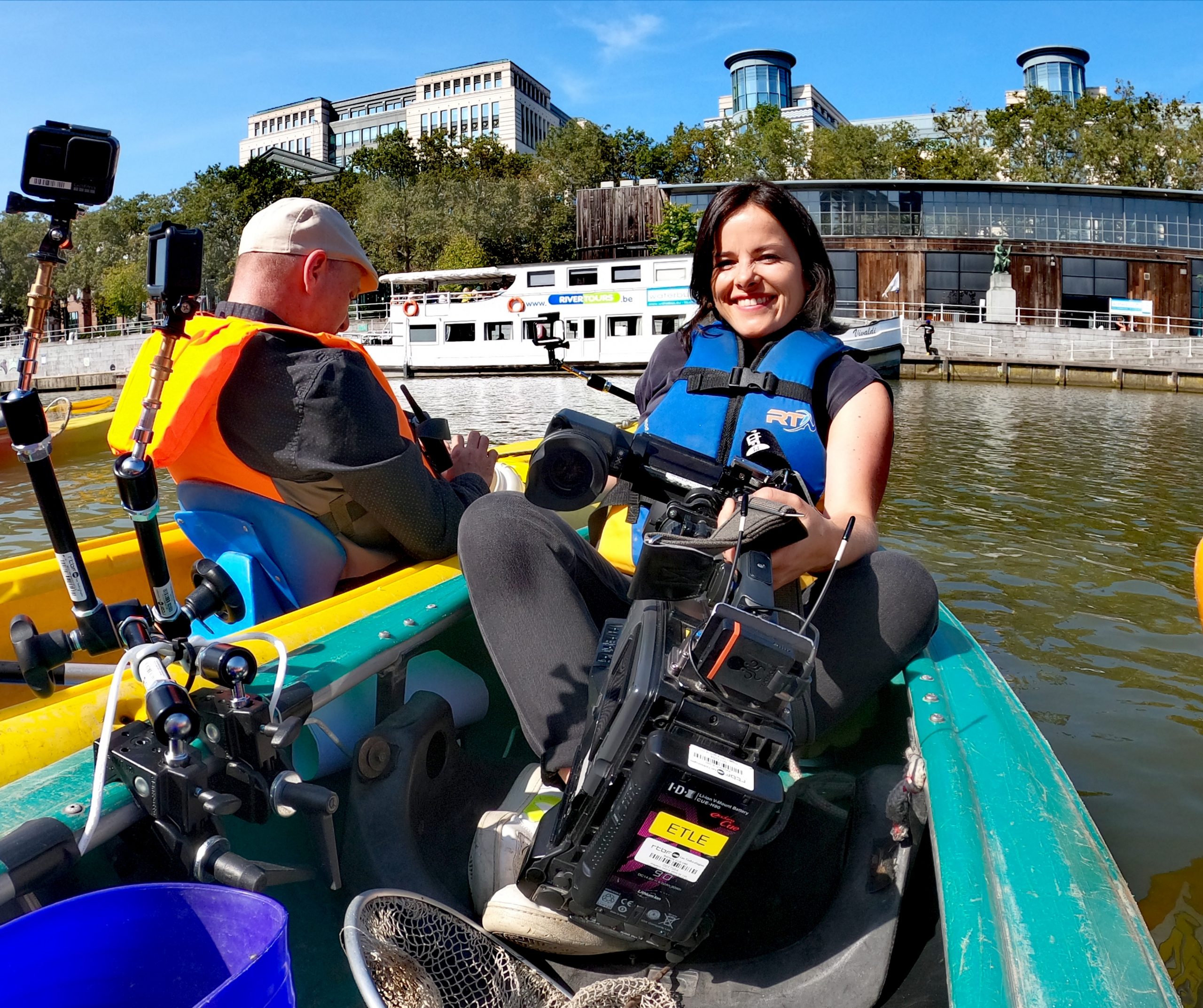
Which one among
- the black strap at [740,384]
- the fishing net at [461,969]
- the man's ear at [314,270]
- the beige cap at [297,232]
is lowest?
the fishing net at [461,969]

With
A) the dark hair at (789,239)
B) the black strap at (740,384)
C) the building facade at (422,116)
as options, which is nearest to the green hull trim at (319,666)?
the black strap at (740,384)

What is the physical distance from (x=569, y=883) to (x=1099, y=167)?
53.8 meters

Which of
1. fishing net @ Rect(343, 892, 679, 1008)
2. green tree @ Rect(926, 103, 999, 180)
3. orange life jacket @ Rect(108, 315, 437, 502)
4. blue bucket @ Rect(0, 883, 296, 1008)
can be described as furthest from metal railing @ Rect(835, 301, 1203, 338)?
blue bucket @ Rect(0, 883, 296, 1008)

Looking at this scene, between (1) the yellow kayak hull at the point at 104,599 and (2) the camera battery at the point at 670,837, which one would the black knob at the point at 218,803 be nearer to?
A: (1) the yellow kayak hull at the point at 104,599

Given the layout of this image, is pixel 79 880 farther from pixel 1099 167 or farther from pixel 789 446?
pixel 1099 167

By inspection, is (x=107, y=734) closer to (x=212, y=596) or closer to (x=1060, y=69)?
(x=212, y=596)

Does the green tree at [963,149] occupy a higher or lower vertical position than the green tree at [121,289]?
higher

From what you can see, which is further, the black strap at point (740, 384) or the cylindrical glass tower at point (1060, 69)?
the cylindrical glass tower at point (1060, 69)

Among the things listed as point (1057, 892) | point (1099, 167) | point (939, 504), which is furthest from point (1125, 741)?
point (1099, 167)

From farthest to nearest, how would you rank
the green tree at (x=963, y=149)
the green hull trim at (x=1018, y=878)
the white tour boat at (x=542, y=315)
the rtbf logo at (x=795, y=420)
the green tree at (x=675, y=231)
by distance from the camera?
the green tree at (x=963, y=149) < the green tree at (x=675, y=231) < the white tour boat at (x=542, y=315) < the rtbf logo at (x=795, y=420) < the green hull trim at (x=1018, y=878)

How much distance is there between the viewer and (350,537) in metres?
2.38

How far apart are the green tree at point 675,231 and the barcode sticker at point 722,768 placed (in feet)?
126

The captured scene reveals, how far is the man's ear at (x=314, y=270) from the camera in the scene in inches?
89.4

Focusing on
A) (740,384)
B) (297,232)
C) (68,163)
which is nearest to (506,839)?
(740,384)
